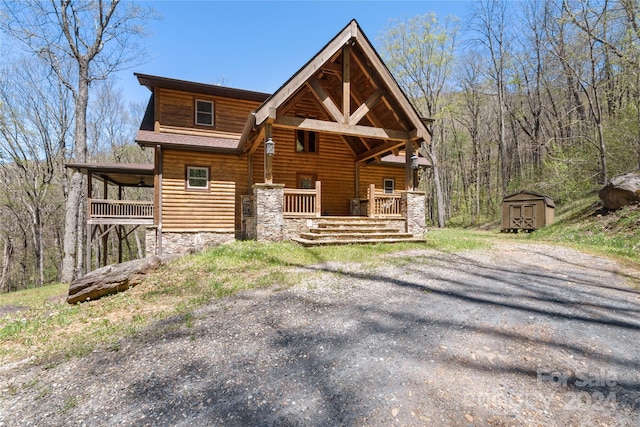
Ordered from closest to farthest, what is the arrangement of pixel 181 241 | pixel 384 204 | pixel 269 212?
1. pixel 269 212
2. pixel 181 241
3. pixel 384 204

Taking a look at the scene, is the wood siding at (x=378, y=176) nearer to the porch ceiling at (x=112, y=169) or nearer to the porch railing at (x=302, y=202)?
the porch railing at (x=302, y=202)

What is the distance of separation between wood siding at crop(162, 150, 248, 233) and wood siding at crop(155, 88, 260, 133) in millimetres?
1541

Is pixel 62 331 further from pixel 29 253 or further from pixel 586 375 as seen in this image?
pixel 29 253

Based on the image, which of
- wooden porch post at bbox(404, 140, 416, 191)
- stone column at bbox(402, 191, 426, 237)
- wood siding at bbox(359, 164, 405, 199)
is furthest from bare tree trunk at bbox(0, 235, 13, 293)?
wooden porch post at bbox(404, 140, 416, 191)

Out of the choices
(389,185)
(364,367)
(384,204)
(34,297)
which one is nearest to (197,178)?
(384,204)

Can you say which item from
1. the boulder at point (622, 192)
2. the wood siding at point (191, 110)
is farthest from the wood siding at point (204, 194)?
the boulder at point (622, 192)

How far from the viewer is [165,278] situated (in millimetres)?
6355

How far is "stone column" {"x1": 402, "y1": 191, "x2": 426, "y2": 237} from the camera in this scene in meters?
10.6

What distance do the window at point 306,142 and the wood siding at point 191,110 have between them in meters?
2.56

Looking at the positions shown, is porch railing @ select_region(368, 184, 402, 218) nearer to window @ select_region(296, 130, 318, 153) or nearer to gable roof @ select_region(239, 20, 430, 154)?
gable roof @ select_region(239, 20, 430, 154)

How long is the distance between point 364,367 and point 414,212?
8.60 meters

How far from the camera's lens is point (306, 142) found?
44.8 feet

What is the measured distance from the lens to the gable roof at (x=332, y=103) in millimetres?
8961

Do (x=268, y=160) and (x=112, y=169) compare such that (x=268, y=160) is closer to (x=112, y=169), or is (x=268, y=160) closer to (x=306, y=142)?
(x=306, y=142)
